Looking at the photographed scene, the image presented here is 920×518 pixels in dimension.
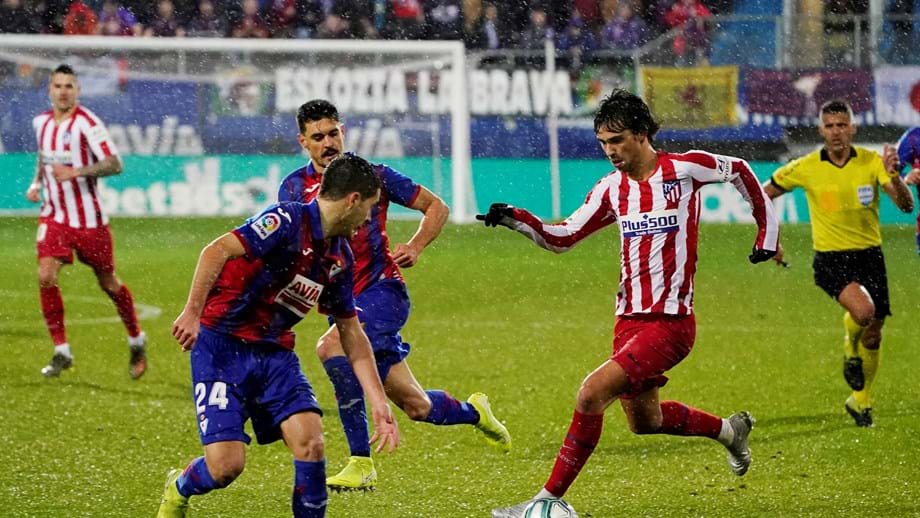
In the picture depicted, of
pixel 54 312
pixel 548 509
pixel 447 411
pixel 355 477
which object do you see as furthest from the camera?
pixel 54 312

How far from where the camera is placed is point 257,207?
61.7 ft

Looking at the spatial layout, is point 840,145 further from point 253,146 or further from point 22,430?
point 253,146

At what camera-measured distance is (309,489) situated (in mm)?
5504

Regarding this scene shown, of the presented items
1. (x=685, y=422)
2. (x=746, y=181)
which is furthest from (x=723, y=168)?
(x=685, y=422)

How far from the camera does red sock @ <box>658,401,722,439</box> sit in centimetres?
691

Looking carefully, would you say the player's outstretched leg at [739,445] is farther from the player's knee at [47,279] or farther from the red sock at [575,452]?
the player's knee at [47,279]

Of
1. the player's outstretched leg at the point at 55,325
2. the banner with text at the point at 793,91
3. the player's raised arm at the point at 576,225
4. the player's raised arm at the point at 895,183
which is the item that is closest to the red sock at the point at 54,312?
the player's outstretched leg at the point at 55,325

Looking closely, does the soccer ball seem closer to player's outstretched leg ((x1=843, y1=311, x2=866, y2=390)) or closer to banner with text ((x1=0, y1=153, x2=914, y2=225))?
player's outstretched leg ((x1=843, y1=311, x2=866, y2=390))

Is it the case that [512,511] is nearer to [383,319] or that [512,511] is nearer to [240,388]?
[383,319]

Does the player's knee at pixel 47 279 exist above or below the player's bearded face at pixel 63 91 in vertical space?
below

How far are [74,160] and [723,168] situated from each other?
5.90 metres

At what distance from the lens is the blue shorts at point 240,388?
554cm

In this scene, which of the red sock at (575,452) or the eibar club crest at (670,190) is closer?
the red sock at (575,452)

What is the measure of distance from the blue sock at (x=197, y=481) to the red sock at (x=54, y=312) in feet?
16.9
